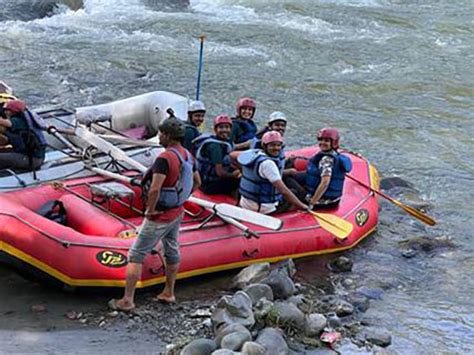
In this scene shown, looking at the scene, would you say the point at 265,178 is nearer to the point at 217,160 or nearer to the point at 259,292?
the point at 217,160

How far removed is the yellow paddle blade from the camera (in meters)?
7.41

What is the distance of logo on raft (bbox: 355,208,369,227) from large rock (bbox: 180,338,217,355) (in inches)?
118

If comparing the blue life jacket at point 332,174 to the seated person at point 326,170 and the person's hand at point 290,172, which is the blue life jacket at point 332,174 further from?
the person's hand at point 290,172

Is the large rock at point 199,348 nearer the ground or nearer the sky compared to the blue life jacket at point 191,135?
nearer the ground

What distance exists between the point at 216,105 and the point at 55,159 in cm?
481

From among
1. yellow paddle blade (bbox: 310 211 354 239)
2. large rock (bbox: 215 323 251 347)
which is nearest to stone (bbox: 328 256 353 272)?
yellow paddle blade (bbox: 310 211 354 239)

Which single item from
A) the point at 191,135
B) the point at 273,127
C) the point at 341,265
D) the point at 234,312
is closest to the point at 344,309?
the point at 341,265

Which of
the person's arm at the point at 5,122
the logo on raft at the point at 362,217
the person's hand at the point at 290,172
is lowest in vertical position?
the logo on raft at the point at 362,217

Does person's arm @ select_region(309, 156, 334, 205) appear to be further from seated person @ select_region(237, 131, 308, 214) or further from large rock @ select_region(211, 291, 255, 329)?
large rock @ select_region(211, 291, 255, 329)

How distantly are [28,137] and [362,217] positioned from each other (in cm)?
330

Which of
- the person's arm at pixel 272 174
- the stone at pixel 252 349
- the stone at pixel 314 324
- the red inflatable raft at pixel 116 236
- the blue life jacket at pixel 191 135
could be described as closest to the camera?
the stone at pixel 252 349

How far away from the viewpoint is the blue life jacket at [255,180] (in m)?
7.02

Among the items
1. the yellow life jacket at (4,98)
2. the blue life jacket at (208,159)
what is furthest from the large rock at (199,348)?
the yellow life jacket at (4,98)

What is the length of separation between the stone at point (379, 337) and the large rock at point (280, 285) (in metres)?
0.67
